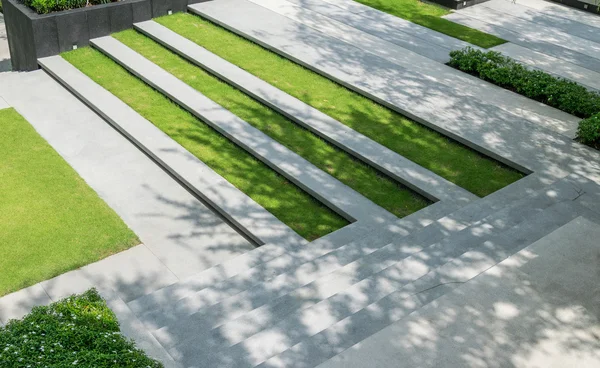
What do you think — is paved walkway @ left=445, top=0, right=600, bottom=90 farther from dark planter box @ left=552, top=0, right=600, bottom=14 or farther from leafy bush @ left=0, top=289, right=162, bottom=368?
leafy bush @ left=0, top=289, right=162, bottom=368

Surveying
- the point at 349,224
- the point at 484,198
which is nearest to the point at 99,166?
the point at 349,224

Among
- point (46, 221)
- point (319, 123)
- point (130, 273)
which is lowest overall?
point (130, 273)

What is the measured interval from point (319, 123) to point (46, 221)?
468cm

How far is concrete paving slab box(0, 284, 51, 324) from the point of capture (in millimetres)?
8305

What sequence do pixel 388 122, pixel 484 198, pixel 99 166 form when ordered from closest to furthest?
1. pixel 484 198
2. pixel 99 166
3. pixel 388 122

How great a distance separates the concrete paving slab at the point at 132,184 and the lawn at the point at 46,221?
0.24 m

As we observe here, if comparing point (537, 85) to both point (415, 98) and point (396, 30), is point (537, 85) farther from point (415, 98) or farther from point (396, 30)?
point (396, 30)

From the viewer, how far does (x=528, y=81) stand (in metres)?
13.0

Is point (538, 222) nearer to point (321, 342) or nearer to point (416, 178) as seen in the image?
point (416, 178)

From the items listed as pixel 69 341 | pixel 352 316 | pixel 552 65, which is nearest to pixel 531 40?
pixel 552 65

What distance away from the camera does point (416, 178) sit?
1059cm

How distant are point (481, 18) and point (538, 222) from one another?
31.6 feet

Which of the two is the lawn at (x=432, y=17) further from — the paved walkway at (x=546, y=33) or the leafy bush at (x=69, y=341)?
the leafy bush at (x=69, y=341)

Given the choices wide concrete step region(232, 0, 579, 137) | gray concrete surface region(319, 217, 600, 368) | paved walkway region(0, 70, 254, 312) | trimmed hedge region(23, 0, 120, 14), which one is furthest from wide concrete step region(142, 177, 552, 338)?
trimmed hedge region(23, 0, 120, 14)
